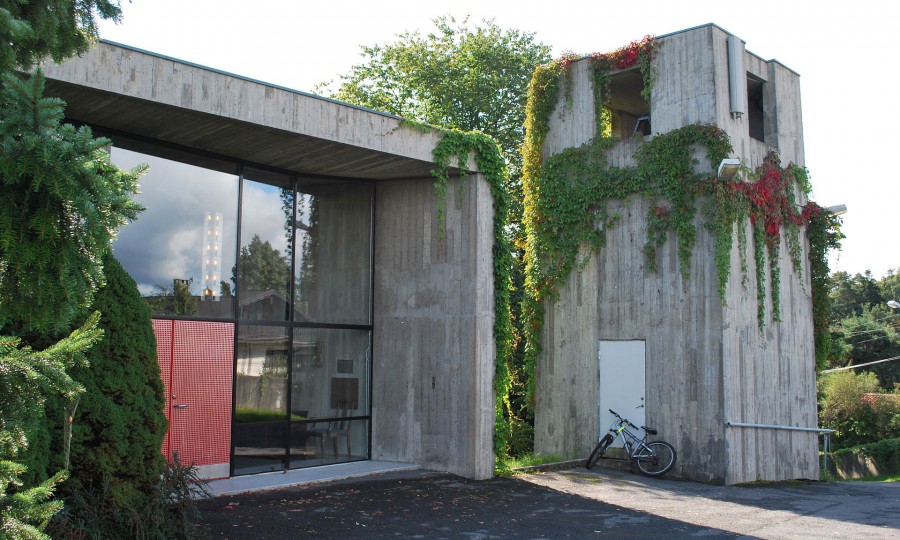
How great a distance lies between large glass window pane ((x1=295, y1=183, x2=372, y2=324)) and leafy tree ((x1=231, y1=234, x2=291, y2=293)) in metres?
0.27

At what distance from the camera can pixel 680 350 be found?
520 inches

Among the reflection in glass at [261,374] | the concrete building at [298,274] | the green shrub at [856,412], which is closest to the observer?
the concrete building at [298,274]

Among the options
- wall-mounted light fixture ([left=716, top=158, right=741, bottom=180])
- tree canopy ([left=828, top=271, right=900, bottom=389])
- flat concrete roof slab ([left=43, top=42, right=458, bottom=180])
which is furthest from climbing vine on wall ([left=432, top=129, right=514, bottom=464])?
tree canopy ([left=828, top=271, right=900, bottom=389])

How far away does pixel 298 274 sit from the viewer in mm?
11398

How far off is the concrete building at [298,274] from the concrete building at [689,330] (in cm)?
366

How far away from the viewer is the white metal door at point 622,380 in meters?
13.7

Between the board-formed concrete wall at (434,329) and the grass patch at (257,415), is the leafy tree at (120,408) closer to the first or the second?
the grass patch at (257,415)

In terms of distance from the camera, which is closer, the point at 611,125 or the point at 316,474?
the point at 316,474

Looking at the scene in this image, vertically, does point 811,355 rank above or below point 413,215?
below

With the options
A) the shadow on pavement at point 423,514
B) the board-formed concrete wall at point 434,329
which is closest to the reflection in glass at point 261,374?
the shadow on pavement at point 423,514

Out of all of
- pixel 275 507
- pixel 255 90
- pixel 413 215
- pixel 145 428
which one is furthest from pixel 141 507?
pixel 413 215

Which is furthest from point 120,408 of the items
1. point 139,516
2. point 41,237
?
point 41,237

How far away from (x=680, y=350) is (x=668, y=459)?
1828 millimetres

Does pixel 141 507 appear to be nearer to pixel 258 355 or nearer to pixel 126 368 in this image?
pixel 126 368
